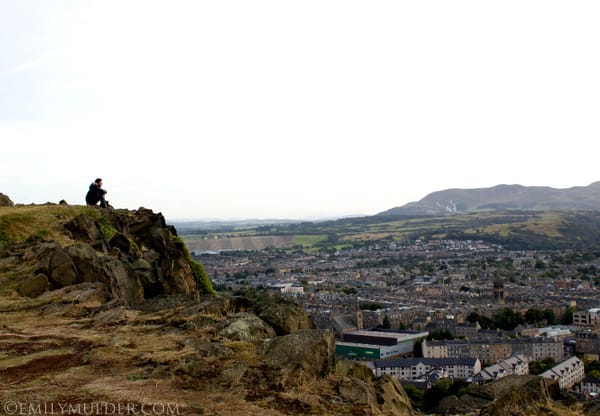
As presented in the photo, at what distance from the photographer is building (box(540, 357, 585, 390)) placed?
68488 mm

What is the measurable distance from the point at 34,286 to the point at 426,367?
6917 cm

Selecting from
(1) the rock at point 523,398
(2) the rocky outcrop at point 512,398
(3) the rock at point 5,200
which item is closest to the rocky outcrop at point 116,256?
(3) the rock at point 5,200

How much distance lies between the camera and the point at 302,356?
38.2ft

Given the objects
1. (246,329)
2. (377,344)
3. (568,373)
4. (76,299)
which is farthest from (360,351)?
(246,329)

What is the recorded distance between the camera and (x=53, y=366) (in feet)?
38.8

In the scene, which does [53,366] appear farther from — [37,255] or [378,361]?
[378,361]

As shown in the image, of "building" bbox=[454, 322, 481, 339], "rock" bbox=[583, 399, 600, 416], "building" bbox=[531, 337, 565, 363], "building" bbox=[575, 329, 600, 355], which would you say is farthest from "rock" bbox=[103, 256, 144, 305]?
"building" bbox=[454, 322, 481, 339]

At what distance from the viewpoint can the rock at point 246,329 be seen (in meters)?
13.5

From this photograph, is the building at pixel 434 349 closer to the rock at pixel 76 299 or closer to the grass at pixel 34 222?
the grass at pixel 34 222

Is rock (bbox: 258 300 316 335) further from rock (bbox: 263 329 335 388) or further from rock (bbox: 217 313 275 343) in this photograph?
rock (bbox: 263 329 335 388)

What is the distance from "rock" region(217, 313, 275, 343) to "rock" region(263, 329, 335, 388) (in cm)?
112

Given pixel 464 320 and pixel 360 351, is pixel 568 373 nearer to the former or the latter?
pixel 360 351

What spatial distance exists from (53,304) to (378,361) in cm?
7165

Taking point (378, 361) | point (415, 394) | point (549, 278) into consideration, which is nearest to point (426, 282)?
point (549, 278)
